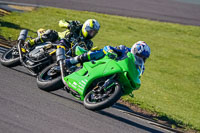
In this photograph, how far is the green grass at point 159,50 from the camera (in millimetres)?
10207

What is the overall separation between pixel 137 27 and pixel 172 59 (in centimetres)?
514

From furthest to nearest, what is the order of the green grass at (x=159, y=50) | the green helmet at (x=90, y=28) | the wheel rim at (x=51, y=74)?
the green grass at (x=159, y=50) → the green helmet at (x=90, y=28) → the wheel rim at (x=51, y=74)

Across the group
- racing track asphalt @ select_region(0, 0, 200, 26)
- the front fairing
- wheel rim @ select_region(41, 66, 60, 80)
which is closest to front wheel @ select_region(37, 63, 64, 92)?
wheel rim @ select_region(41, 66, 60, 80)

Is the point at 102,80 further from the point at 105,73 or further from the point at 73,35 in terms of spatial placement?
the point at 73,35

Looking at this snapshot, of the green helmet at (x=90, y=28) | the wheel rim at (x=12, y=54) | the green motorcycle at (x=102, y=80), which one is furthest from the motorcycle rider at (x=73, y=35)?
the green motorcycle at (x=102, y=80)

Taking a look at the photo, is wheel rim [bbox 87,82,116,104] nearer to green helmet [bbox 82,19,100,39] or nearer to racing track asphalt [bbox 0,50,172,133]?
racing track asphalt [bbox 0,50,172,133]

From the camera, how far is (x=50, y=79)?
744 centimetres

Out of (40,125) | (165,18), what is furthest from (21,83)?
(165,18)

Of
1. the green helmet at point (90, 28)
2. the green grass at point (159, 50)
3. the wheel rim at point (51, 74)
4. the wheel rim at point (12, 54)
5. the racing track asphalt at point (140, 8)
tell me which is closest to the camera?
the wheel rim at point (51, 74)

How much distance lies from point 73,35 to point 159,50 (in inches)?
371

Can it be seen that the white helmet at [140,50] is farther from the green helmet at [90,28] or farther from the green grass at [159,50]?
the green grass at [159,50]

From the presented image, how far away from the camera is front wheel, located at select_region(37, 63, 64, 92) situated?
704 centimetres

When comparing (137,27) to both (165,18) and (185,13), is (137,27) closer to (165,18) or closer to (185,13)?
(165,18)

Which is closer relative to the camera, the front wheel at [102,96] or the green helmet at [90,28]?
the front wheel at [102,96]
